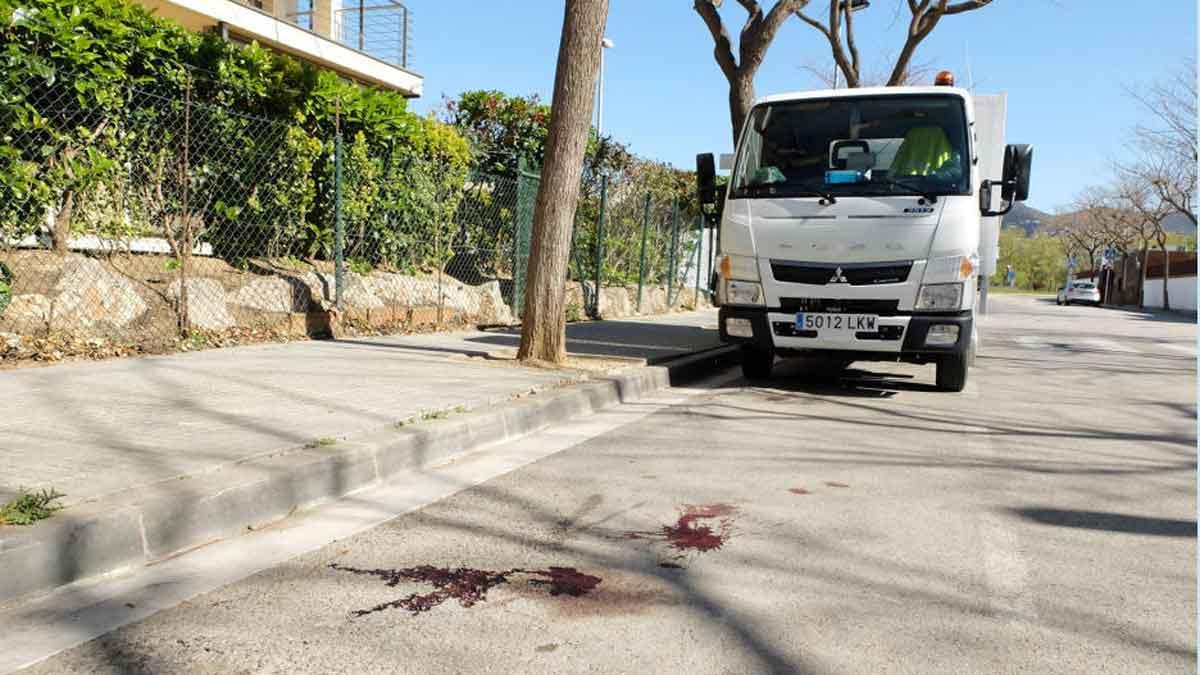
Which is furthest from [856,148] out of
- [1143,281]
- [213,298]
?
[1143,281]

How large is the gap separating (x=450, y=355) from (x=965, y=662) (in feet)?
20.4

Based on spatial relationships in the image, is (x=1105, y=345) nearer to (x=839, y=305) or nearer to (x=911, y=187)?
(x=911, y=187)

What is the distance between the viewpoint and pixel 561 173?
25.1 feet

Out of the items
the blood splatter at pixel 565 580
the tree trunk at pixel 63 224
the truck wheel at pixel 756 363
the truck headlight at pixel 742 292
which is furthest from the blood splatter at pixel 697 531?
the tree trunk at pixel 63 224

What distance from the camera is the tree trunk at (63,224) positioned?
712cm

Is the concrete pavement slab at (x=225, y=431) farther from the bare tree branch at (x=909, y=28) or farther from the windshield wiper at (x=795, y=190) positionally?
the bare tree branch at (x=909, y=28)

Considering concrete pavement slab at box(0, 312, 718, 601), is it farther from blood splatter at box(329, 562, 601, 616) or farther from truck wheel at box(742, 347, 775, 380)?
truck wheel at box(742, 347, 775, 380)

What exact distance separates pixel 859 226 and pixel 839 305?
619 millimetres

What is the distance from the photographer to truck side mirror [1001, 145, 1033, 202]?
7.65 m

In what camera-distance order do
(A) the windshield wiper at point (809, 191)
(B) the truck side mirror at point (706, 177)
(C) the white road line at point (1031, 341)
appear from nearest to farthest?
(A) the windshield wiper at point (809, 191)
(B) the truck side mirror at point (706, 177)
(C) the white road line at point (1031, 341)

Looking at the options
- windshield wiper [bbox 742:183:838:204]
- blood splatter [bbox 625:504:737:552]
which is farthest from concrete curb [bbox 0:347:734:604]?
windshield wiper [bbox 742:183:838:204]

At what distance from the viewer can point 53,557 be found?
9.58 ft

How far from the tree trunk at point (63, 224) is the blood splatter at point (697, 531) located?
555cm

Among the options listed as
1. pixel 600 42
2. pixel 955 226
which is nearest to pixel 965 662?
pixel 955 226
